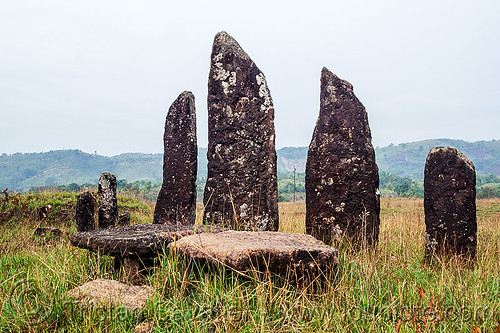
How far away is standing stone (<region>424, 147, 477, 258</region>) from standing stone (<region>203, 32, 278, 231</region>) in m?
2.70

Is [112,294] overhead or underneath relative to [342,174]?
underneath

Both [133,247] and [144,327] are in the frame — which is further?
[133,247]

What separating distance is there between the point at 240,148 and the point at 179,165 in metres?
3.43

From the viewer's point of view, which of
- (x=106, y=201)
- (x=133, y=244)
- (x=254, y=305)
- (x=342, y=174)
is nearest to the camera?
(x=254, y=305)

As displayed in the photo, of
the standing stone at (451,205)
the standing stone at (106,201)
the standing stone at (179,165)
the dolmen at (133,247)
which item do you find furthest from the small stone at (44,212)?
the standing stone at (451,205)

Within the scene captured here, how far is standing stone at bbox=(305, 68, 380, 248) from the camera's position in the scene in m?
7.18

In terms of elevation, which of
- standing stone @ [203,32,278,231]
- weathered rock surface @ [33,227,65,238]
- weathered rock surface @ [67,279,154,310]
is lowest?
weathered rock surface @ [33,227,65,238]

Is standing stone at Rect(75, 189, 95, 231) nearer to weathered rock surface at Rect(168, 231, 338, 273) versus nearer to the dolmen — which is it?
the dolmen

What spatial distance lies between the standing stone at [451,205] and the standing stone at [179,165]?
5.64 meters

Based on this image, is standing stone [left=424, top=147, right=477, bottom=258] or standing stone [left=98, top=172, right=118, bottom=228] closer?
standing stone [left=424, top=147, right=477, bottom=258]

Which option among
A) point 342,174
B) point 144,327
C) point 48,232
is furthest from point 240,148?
point 48,232

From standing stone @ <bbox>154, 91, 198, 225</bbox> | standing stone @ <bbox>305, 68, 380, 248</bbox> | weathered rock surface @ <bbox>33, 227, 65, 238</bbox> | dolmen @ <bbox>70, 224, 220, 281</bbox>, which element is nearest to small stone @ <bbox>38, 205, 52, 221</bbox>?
weathered rock surface @ <bbox>33, 227, 65, 238</bbox>

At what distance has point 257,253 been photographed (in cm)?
401

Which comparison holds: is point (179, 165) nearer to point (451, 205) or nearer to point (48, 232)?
point (48, 232)
